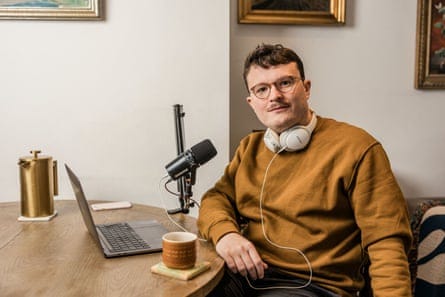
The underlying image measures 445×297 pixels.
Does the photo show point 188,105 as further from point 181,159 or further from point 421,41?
point 421,41

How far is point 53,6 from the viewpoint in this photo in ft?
6.36

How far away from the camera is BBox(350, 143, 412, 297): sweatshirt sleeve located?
3.78ft

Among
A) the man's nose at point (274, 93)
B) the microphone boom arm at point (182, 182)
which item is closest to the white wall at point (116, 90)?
the microphone boom arm at point (182, 182)

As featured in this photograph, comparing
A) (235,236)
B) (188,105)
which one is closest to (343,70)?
(188,105)

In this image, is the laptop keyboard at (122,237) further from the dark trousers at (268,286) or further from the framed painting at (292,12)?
the framed painting at (292,12)

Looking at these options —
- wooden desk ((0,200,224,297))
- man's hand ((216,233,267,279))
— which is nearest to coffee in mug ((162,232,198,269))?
wooden desk ((0,200,224,297))

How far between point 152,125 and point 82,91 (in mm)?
316

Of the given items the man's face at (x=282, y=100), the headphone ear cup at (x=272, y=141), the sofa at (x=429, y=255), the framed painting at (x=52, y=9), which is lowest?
the sofa at (x=429, y=255)

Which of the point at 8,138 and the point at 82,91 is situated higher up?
the point at 82,91

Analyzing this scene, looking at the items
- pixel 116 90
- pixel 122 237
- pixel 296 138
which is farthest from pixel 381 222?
pixel 116 90

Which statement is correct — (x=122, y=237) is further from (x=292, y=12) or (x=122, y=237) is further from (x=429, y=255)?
(x=292, y=12)

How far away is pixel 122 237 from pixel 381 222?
28.0 inches

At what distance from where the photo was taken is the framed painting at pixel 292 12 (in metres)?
2.20

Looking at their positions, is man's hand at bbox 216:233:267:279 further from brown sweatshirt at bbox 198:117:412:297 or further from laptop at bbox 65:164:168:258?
laptop at bbox 65:164:168:258
